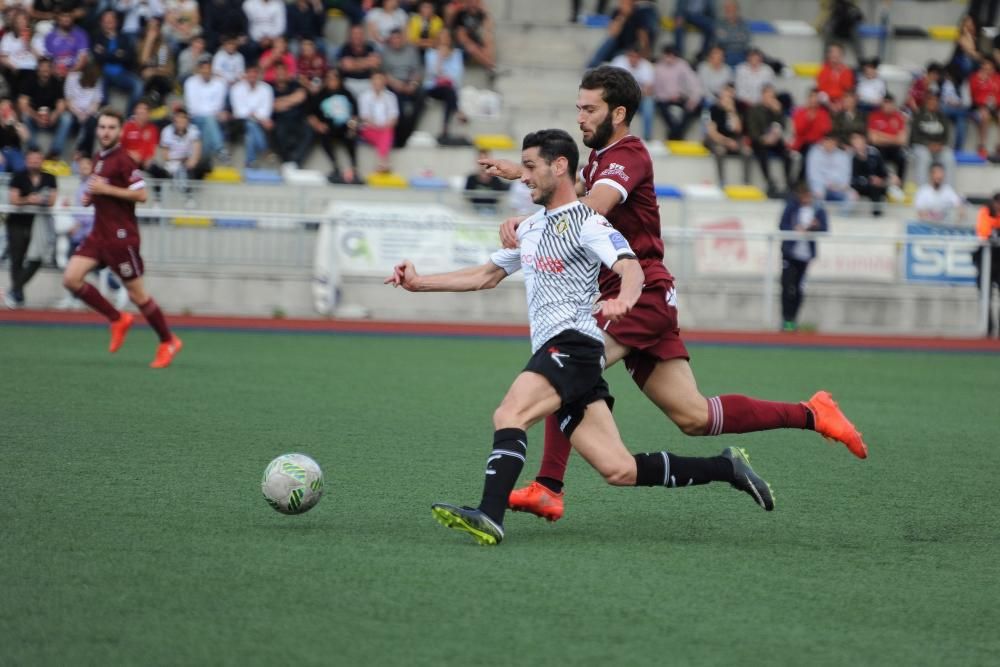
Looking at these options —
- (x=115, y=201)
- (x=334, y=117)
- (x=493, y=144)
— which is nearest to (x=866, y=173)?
(x=493, y=144)

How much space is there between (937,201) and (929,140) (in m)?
2.04

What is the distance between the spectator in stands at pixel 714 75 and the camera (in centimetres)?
2262

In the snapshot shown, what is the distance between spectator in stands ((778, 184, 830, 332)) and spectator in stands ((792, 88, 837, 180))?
9.74 ft

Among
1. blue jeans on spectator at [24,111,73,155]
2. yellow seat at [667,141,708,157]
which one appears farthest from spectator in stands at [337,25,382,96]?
yellow seat at [667,141,708,157]

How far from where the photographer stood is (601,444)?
5.88m

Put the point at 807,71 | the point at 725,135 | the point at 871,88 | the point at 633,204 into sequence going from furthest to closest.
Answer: the point at 807,71, the point at 871,88, the point at 725,135, the point at 633,204

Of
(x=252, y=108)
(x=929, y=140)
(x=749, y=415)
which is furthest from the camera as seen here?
(x=929, y=140)

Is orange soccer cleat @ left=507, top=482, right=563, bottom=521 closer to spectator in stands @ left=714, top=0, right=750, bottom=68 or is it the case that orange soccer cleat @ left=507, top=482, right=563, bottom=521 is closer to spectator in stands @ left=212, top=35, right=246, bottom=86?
spectator in stands @ left=212, top=35, right=246, bottom=86

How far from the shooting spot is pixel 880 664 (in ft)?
13.7

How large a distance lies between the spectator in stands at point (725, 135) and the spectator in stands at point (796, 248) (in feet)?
10.5

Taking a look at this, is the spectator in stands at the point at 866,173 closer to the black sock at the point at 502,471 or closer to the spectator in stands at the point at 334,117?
the spectator in stands at the point at 334,117

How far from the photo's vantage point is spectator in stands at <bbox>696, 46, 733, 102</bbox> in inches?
891

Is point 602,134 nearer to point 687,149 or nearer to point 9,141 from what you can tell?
point 9,141

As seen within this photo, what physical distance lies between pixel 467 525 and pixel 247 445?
291cm
